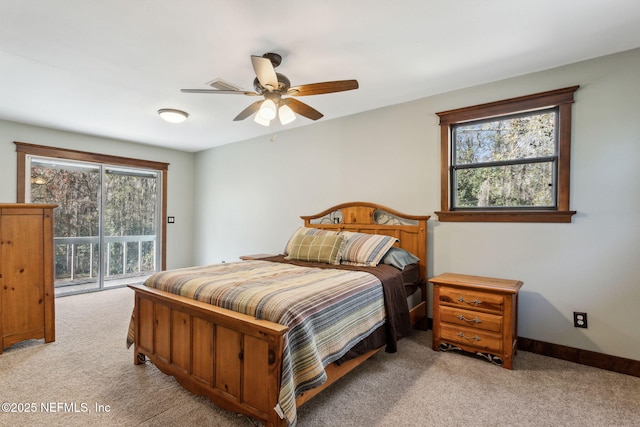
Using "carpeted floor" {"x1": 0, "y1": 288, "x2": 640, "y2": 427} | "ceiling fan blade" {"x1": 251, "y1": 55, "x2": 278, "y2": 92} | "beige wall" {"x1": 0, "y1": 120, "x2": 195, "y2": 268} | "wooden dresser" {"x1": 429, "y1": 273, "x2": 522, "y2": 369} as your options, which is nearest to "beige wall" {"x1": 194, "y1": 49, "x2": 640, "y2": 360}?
Result: "wooden dresser" {"x1": 429, "y1": 273, "x2": 522, "y2": 369}

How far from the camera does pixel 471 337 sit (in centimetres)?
255

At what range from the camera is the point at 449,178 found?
3230 millimetres

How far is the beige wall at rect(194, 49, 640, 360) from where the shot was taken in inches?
94.8

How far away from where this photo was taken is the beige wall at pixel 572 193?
2408mm

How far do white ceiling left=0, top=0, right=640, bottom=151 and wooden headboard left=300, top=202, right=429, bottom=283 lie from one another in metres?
1.26

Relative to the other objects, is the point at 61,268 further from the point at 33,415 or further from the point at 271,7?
the point at 271,7

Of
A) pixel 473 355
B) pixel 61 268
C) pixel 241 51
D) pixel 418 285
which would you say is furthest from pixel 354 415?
pixel 61 268

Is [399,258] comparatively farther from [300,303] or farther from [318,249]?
[300,303]

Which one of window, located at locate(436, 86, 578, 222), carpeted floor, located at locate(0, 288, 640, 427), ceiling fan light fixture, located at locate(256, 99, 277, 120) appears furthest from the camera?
window, located at locate(436, 86, 578, 222)

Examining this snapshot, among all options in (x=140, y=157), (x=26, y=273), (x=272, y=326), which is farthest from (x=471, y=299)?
(x=140, y=157)

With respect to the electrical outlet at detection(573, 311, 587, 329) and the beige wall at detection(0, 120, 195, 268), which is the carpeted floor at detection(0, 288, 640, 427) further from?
the beige wall at detection(0, 120, 195, 268)

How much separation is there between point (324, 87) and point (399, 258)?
5.66 feet

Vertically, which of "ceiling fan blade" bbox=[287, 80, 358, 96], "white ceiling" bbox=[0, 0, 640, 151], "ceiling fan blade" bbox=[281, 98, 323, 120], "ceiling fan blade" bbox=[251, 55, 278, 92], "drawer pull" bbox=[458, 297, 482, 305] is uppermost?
"white ceiling" bbox=[0, 0, 640, 151]

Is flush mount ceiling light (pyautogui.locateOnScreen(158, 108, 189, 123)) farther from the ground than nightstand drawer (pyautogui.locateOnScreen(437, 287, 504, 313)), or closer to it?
farther from the ground
